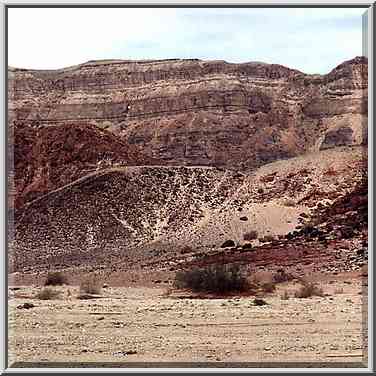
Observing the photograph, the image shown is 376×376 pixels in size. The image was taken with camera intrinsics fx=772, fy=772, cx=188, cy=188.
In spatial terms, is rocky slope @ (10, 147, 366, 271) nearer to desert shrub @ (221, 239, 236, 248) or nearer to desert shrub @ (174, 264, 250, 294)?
desert shrub @ (221, 239, 236, 248)

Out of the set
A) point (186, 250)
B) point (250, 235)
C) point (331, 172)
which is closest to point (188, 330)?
point (186, 250)

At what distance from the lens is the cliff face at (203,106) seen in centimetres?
7731

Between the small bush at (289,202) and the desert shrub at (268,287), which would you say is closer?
the desert shrub at (268,287)

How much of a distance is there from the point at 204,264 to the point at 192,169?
18.6m

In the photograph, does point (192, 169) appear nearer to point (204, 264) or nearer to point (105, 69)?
point (204, 264)

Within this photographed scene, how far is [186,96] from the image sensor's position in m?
82.7

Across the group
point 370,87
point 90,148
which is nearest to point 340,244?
point 370,87

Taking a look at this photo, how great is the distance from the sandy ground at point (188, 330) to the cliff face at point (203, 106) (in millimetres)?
58848

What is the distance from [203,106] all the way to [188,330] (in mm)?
70700

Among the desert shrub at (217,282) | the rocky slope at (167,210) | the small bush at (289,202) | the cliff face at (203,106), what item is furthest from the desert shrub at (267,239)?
the cliff face at (203,106)

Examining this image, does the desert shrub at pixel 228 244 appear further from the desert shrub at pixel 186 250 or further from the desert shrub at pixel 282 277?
the desert shrub at pixel 282 277

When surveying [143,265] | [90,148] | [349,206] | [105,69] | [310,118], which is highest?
[105,69]

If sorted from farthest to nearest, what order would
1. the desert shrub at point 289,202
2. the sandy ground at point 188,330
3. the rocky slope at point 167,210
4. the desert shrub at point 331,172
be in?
the desert shrub at point 331,172 → the desert shrub at point 289,202 → the rocky slope at point 167,210 → the sandy ground at point 188,330

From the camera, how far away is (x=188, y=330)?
10.9 meters
